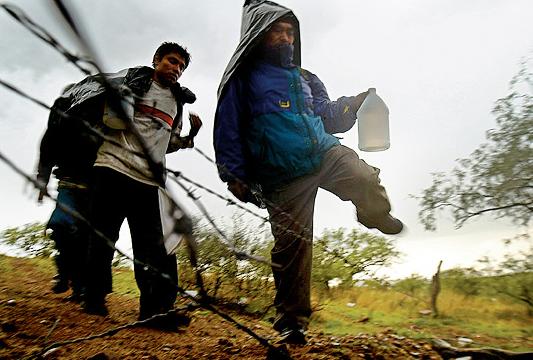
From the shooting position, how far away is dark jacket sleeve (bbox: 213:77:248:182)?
2.51 m

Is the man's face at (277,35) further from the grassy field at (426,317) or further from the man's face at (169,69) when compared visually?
the grassy field at (426,317)

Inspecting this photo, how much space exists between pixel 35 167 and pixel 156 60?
3.48 ft

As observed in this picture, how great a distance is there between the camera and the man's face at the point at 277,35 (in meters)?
2.75

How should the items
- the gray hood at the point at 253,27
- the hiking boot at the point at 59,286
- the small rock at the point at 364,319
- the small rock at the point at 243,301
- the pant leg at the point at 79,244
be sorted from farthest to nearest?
the small rock at the point at 364,319
the small rock at the point at 243,301
the hiking boot at the point at 59,286
the pant leg at the point at 79,244
the gray hood at the point at 253,27

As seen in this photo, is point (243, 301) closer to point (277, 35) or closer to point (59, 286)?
point (59, 286)

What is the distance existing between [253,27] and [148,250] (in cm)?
144

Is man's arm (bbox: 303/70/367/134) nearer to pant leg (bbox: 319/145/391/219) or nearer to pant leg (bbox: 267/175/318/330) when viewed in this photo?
pant leg (bbox: 319/145/391/219)

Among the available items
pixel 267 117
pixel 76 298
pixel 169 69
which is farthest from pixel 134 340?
pixel 169 69

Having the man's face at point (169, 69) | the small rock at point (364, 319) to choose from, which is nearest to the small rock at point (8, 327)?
the man's face at point (169, 69)

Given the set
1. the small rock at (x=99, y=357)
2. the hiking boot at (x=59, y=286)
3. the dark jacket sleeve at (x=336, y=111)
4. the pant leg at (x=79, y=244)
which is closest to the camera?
the small rock at (x=99, y=357)

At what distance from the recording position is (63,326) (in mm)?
2826

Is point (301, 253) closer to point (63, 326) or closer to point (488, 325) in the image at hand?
point (63, 326)

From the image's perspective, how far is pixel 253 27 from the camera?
8.95 ft

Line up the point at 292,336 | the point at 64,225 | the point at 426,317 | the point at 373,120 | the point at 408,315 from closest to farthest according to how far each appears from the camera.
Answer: the point at 292,336 < the point at 373,120 < the point at 64,225 < the point at 426,317 < the point at 408,315
